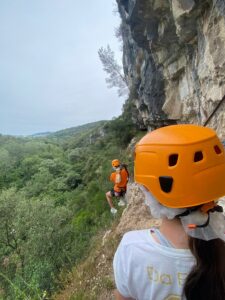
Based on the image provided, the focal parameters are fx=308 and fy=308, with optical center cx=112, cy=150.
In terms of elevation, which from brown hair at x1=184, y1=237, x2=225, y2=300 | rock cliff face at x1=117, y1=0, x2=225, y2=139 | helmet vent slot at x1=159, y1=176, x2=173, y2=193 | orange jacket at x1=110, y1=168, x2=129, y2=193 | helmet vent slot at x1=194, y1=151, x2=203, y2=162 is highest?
rock cliff face at x1=117, y1=0, x2=225, y2=139

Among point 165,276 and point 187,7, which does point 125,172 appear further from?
point 165,276

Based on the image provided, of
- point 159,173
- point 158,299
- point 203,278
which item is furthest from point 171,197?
point 158,299

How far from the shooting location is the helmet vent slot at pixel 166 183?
4.25 ft

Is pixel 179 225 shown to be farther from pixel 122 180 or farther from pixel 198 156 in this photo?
pixel 122 180

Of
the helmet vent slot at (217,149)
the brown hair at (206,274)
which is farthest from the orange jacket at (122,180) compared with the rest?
the brown hair at (206,274)

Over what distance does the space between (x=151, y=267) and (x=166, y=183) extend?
0.35m

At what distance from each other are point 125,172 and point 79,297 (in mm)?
5080

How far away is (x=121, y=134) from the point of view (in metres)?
30.4

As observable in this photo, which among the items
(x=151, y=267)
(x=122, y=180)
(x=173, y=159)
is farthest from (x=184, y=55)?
(x=151, y=267)

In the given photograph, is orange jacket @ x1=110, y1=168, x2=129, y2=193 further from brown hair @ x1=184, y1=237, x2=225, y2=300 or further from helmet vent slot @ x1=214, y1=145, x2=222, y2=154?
brown hair @ x1=184, y1=237, x2=225, y2=300

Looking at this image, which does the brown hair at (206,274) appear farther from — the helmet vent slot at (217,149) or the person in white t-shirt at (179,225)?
the helmet vent slot at (217,149)

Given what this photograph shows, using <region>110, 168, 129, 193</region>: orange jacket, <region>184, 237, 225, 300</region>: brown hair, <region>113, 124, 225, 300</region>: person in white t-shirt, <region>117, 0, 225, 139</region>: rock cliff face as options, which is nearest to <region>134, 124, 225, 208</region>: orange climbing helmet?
<region>113, 124, 225, 300</region>: person in white t-shirt

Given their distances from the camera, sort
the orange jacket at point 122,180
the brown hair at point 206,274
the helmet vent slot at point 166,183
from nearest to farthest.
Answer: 1. the brown hair at point 206,274
2. the helmet vent slot at point 166,183
3. the orange jacket at point 122,180

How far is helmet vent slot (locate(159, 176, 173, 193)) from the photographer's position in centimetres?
130
